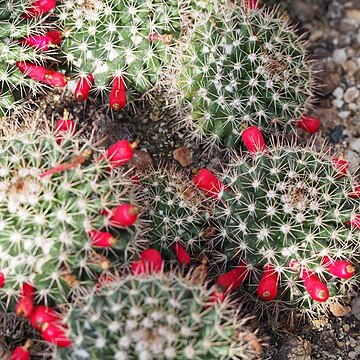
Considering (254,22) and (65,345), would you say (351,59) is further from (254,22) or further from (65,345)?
(65,345)

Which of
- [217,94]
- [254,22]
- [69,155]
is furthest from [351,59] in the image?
[69,155]

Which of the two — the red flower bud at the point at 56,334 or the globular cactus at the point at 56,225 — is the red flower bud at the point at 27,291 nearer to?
the globular cactus at the point at 56,225

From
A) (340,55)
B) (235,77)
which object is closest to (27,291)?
(235,77)

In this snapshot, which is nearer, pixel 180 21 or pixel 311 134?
pixel 180 21

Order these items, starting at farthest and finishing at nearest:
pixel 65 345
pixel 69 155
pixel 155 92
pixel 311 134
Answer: pixel 311 134 → pixel 155 92 → pixel 69 155 → pixel 65 345

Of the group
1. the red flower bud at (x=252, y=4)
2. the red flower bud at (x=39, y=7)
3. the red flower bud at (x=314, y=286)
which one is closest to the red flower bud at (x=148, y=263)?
the red flower bud at (x=314, y=286)

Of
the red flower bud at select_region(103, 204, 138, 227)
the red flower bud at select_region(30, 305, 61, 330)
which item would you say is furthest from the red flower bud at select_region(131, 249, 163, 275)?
the red flower bud at select_region(30, 305, 61, 330)

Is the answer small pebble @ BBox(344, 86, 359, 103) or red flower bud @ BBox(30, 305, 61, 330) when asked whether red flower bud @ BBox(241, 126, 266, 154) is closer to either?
small pebble @ BBox(344, 86, 359, 103)
